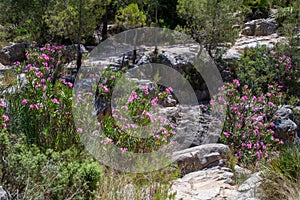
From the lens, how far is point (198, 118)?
7.67 m

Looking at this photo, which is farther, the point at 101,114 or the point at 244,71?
the point at 244,71

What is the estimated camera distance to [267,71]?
33.0ft

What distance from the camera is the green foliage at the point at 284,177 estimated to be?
3.03 metres

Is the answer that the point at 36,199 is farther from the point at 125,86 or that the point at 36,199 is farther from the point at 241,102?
the point at 241,102

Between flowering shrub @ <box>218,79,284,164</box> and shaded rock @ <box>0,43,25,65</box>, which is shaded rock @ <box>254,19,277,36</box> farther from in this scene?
shaded rock @ <box>0,43,25,65</box>

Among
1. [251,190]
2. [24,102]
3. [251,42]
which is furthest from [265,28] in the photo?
[24,102]

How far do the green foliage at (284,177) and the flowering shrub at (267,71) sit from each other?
6512mm

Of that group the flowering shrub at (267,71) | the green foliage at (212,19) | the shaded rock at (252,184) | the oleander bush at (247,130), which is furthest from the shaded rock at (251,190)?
the green foliage at (212,19)

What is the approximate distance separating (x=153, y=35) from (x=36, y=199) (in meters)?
11.2

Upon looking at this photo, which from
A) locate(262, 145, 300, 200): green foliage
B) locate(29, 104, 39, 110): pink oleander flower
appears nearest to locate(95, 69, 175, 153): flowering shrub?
locate(29, 104, 39, 110): pink oleander flower

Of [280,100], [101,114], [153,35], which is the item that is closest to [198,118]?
[280,100]

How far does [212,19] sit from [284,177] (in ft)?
26.2

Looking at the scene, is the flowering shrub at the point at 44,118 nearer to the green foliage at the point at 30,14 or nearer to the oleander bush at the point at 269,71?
the oleander bush at the point at 269,71

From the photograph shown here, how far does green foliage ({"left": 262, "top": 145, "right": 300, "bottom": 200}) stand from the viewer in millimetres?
3031
